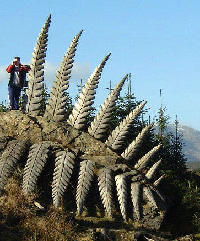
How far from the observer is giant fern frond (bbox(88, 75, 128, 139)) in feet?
14.9

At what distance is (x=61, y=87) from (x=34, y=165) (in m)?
1.07

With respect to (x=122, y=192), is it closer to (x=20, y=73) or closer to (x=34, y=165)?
(x=34, y=165)

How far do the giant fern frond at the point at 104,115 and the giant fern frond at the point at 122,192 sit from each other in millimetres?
688

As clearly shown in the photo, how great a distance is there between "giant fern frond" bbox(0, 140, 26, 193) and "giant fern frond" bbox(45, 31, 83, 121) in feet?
1.89

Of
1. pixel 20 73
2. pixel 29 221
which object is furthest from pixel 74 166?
pixel 20 73

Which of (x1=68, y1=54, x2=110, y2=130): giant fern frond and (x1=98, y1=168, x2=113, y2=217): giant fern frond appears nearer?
(x1=98, y1=168, x2=113, y2=217): giant fern frond

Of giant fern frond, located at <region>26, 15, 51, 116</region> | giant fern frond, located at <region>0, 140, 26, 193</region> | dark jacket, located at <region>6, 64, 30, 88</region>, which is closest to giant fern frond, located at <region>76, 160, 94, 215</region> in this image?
giant fern frond, located at <region>0, 140, 26, 193</region>

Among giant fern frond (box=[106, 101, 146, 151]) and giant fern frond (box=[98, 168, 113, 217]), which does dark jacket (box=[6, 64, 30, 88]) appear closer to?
giant fern frond (box=[106, 101, 146, 151])

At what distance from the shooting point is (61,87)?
4688 millimetres

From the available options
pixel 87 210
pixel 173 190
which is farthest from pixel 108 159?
pixel 173 190

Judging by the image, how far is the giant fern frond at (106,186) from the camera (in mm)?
3966

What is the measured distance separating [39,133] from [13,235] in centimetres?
143

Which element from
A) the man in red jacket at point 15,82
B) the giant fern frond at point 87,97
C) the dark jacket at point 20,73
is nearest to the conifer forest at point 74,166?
the giant fern frond at point 87,97

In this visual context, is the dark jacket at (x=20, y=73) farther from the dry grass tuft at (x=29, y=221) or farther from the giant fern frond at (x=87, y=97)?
the giant fern frond at (x=87, y=97)
